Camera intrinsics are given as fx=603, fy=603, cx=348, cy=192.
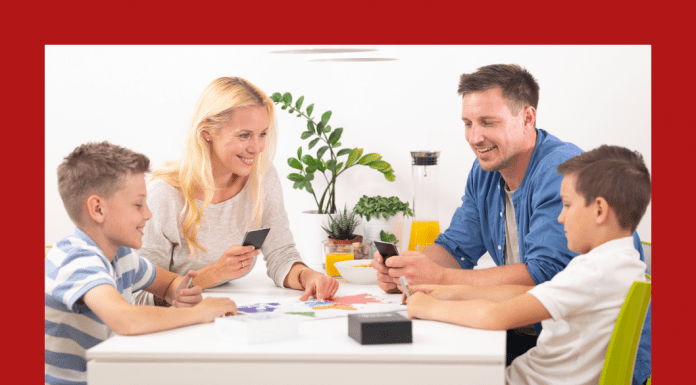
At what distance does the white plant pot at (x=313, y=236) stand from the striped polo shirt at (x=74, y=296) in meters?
0.97

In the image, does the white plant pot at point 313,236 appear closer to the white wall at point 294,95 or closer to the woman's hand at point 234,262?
the white wall at point 294,95

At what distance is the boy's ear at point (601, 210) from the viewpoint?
137cm

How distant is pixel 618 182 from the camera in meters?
1.39

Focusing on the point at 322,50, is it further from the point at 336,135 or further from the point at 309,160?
the point at 309,160

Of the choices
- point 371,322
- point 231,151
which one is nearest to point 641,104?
point 231,151

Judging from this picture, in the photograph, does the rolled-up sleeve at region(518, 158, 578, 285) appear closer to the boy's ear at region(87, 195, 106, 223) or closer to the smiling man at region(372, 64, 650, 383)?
the smiling man at region(372, 64, 650, 383)

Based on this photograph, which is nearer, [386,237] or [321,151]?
[386,237]

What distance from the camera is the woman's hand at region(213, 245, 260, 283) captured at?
174 cm

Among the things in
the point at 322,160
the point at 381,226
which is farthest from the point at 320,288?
the point at 322,160

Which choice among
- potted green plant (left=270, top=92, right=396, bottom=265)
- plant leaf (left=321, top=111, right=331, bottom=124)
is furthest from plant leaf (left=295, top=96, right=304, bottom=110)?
plant leaf (left=321, top=111, right=331, bottom=124)

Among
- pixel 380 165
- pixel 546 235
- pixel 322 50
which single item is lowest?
pixel 546 235

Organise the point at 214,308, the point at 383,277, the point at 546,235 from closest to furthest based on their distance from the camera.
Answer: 1. the point at 214,308
2. the point at 546,235
3. the point at 383,277

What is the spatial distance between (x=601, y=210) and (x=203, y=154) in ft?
4.09

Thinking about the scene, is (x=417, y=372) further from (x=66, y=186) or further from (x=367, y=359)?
(x=66, y=186)
